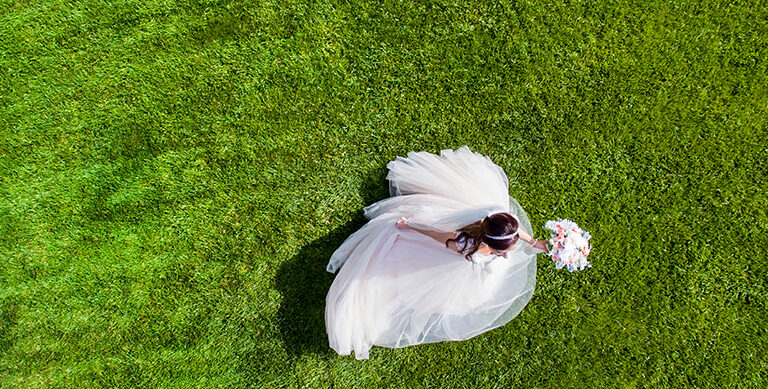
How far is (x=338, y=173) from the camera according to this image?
439 centimetres

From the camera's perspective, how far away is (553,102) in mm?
4555

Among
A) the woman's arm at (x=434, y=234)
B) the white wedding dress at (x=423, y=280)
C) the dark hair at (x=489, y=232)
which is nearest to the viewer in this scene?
the dark hair at (x=489, y=232)

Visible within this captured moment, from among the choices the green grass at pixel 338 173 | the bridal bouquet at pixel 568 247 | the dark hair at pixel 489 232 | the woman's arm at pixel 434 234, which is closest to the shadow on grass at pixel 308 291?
the green grass at pixel 338 173

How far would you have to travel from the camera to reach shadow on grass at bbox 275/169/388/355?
14.0 ft

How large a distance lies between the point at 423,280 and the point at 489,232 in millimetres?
941

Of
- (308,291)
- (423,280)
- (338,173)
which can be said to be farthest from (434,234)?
(308,291)

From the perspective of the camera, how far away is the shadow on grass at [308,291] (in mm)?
4281

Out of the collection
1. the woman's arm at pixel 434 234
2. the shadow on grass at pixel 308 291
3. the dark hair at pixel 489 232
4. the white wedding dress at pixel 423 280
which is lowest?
the shadow on grass at pixel 308 291

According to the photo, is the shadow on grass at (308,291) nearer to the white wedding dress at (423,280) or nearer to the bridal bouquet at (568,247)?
the white wedding dress at (423,280)

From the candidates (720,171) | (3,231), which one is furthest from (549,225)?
(3,231)

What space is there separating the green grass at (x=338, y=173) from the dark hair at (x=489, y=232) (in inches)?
58.8

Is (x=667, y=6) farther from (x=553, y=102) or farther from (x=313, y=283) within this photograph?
(x=313, y=283)

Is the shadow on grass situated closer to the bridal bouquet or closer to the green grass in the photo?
the green grass

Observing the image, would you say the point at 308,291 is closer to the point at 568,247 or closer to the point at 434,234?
the point at 434,234
